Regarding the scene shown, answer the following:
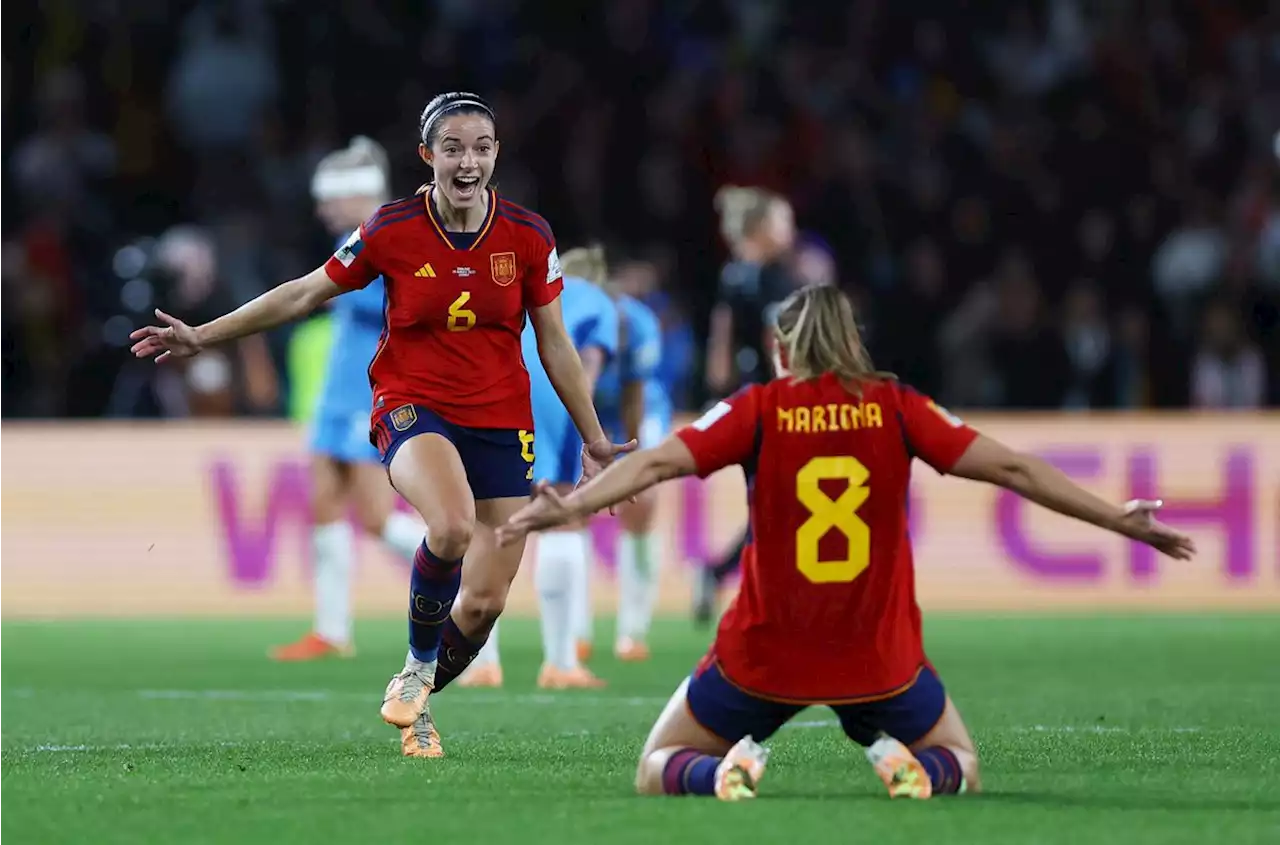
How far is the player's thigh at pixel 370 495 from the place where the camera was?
13.3 metres

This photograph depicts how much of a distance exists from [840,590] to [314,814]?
148 centimetres

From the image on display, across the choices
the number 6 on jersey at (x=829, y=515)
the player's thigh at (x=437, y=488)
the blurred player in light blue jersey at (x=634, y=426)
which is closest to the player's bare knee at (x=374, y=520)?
the blurred player in light blue jersey at (x=634, y=426)

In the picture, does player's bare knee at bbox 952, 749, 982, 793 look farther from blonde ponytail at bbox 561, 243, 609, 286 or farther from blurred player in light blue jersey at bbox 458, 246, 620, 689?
blonde ponytail at bbox 561, 243, 609, 286

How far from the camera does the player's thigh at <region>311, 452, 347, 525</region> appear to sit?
13.3 metres

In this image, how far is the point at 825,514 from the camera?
6184mm

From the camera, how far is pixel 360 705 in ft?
33.1

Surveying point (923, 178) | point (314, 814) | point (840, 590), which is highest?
point (923, 178)

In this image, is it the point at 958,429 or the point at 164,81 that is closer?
the point at 958,429

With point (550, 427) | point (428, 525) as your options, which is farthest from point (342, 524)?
point (428, 525)

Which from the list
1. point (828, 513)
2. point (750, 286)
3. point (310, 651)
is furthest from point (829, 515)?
point (750, 286)

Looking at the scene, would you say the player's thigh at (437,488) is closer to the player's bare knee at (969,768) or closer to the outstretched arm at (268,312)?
the outstretched arm at (268,312)

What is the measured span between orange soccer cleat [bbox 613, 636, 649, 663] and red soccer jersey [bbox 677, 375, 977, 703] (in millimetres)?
6673

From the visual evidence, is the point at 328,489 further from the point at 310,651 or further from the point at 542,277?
the point at 542,277

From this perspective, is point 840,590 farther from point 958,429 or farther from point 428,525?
point 428,525
